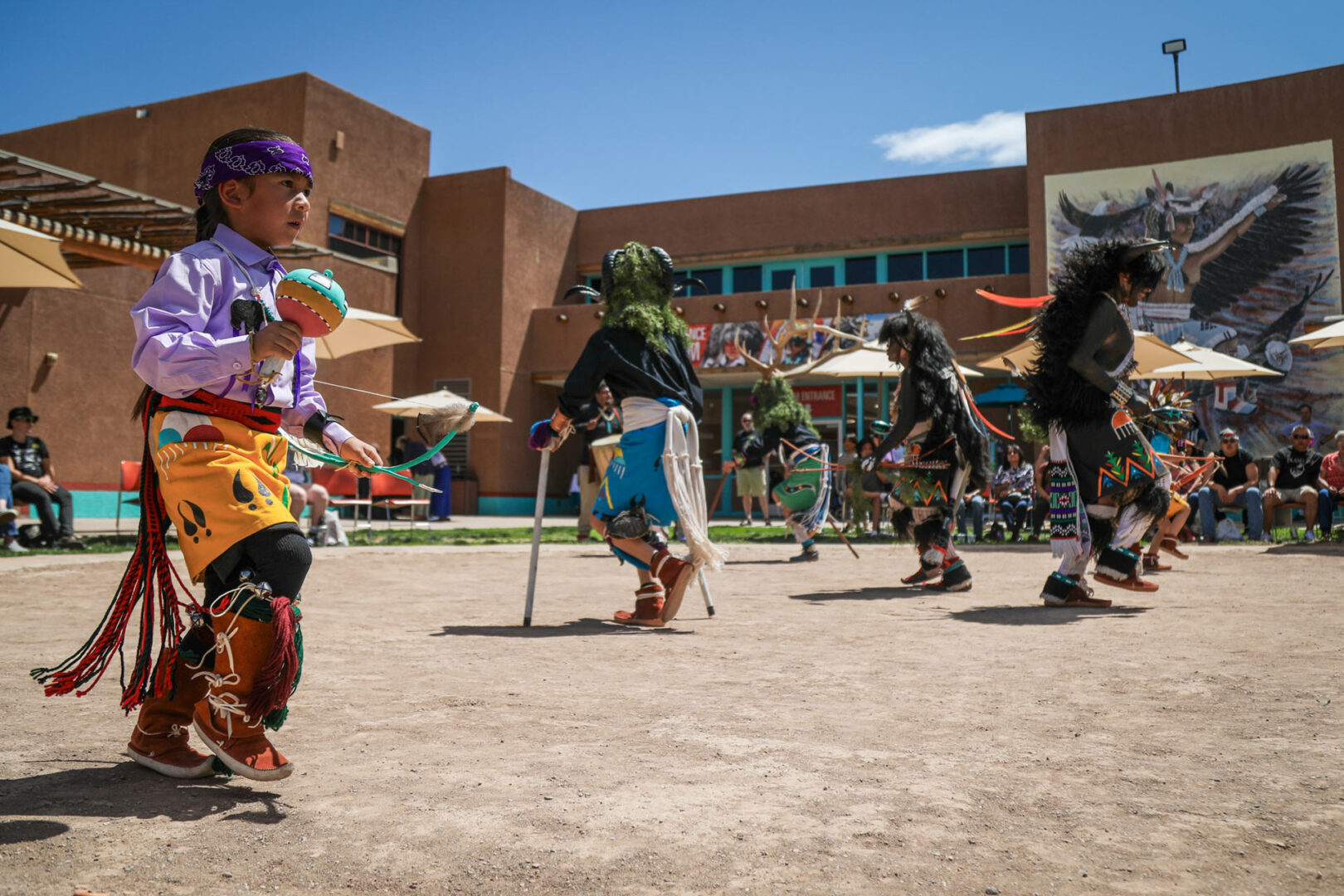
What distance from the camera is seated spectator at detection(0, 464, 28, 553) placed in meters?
10.1

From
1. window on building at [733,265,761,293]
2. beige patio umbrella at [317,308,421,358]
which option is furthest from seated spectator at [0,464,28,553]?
window on building at [733,265,761,293]

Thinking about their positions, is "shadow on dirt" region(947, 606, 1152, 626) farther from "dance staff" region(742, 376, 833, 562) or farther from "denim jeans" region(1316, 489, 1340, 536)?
"denim jeans" region(1316, 489, 1340, 536)

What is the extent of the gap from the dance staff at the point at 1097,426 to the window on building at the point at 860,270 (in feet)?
60.2

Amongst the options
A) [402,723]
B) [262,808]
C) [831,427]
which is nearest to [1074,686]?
[402,723]

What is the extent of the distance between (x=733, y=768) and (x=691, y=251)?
23.5 meters

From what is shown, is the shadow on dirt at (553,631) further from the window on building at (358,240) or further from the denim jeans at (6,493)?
the window on building at (358,240)

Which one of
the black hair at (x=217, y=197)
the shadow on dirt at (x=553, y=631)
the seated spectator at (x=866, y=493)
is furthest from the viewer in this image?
the seated spectator at (x=866, y=493)

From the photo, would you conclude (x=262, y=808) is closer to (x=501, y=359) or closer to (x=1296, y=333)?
(x=1296, y=333)

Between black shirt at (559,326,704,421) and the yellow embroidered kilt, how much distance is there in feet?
9.80

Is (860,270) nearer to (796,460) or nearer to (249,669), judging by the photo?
(796,460)

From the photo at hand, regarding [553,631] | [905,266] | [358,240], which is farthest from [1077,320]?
[358,240]

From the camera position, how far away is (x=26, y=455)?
35.4 feet

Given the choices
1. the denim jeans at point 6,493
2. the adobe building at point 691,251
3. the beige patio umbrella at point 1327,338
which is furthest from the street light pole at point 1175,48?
the denim jeans at point 6,493

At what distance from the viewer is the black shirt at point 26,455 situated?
10695mm
